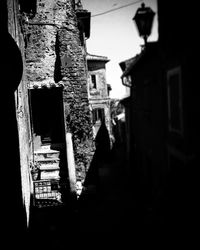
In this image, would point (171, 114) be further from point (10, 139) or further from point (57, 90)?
point (57, 90)

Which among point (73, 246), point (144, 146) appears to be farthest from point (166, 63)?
point (73, 246)

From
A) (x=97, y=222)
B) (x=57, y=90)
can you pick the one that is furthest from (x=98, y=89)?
(x=97, y=222)

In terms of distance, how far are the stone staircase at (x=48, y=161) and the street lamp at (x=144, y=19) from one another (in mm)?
7855

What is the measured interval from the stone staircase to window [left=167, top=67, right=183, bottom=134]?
21.1 feet

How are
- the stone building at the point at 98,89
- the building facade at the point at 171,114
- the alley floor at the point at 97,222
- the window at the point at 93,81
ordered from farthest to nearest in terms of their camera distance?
the window at the point at 93,81 < the stone building at the point at 98,89 < the alley floor at the point at 97,222 < the building facade at the point at 171,114

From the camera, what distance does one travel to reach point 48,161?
11.3 meters

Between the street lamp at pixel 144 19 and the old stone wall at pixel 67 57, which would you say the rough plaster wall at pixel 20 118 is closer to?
the street lamp at pixel 144 19

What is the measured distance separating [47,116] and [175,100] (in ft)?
23.4

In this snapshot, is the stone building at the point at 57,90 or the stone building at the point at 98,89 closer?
the stone building at the point at 57,90

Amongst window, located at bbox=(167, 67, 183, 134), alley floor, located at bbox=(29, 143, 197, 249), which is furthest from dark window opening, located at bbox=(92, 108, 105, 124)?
window, located at bbox=(167, 67, 183, 134)

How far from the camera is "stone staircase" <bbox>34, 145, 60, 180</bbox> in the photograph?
439 inches

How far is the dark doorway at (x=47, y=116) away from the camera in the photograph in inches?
458

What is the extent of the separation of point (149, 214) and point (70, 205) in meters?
3.15

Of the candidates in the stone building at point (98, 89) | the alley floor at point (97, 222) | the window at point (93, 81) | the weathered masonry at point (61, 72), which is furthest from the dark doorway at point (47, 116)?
the window at point (93, 81)
